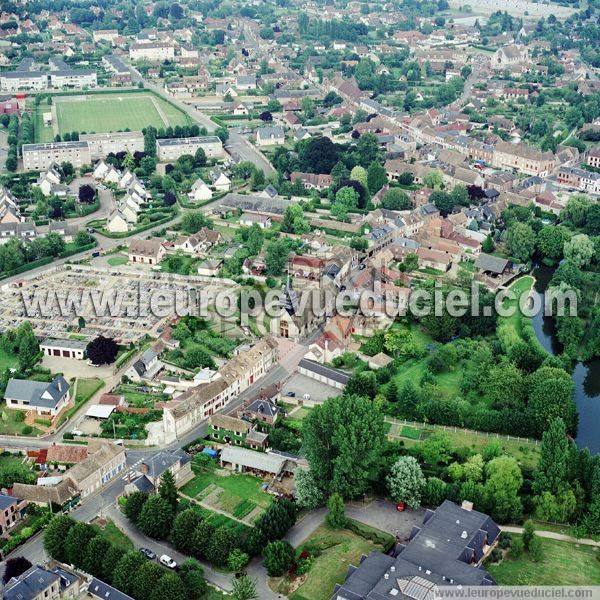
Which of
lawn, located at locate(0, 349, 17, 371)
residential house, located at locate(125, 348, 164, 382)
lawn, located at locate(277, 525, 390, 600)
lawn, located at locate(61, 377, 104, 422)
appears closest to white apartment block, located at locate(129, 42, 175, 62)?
lawn, located at locate(0, 349, 17, 371)

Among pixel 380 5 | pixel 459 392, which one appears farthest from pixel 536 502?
pixel 380 5

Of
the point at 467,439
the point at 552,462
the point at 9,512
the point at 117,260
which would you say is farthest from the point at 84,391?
the point at 552,462

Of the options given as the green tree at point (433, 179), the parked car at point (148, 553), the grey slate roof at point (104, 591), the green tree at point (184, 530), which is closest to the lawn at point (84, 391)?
the parked car at point (148, 553)

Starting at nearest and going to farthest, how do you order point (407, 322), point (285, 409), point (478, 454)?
point (478, 454) → point (285, 409) → point (407, 322)

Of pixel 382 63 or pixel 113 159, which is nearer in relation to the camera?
pixel 113 159

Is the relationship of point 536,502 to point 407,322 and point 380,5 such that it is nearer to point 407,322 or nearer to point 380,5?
point 407,322

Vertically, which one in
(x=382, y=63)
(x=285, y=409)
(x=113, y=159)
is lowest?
(x=285, y=409)

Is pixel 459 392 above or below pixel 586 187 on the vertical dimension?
below
